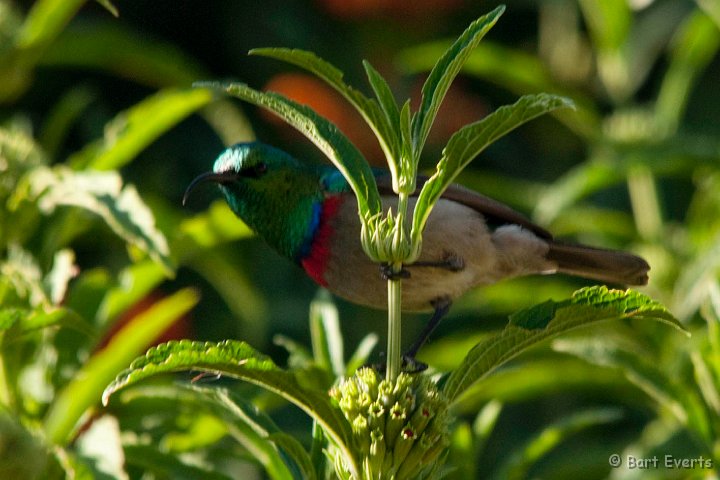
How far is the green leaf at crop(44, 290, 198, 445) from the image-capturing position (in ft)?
6.93

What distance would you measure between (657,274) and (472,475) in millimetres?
1284

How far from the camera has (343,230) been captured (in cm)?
228

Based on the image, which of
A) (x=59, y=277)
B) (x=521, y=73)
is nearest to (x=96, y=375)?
(x=59, y=277)

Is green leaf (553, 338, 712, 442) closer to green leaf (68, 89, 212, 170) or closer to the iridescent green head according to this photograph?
the iridescent green head

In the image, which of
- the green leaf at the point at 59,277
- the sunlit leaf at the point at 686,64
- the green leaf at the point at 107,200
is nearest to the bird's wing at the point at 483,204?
the green leaf at the point at 107,200

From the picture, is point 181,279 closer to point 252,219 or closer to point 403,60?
point 403,60

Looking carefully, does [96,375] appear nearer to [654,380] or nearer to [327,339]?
[327,339]

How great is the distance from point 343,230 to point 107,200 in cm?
47

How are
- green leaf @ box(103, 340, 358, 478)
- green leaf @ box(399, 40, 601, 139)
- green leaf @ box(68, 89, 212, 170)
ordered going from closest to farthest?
green leaf @ box(103, 340, 358, 478) → green leaf @ box(68, 89, 212, 170) → green leaf @ box(399, 40, 601, 139)

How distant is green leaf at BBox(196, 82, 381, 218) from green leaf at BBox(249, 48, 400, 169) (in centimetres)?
4

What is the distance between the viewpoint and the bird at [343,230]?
2217mm

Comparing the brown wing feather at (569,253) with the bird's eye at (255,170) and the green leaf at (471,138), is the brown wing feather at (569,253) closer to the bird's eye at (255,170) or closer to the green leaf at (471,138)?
the bird's eye at (255,170)

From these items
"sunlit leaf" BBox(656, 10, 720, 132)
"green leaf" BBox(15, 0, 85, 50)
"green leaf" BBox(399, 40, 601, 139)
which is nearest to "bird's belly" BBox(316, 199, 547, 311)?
"green leaf" BBox(15, 0, 85, 50)

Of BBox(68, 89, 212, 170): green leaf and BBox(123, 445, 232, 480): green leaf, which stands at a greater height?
BBox(68, 89, 212, 170): green leaf
